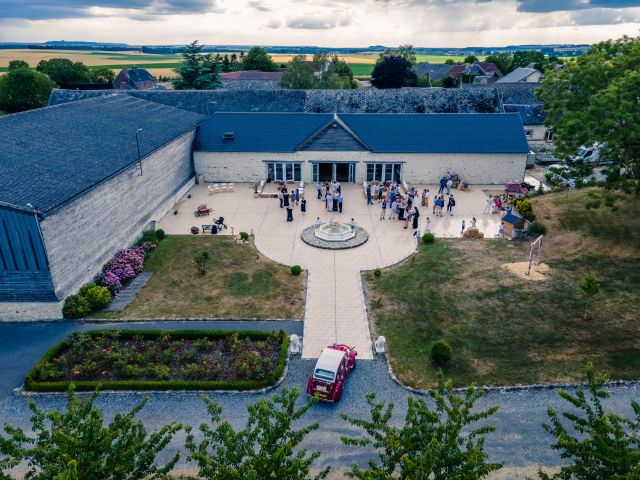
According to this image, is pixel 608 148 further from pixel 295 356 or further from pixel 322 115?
pixel 322 115

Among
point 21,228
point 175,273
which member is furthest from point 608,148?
point 21,228

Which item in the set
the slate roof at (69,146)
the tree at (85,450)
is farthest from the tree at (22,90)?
the tree at (85,450)

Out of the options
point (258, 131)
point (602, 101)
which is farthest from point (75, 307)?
point (602, 101)

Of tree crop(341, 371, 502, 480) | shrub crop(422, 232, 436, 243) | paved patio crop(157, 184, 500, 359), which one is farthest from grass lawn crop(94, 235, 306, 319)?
tree crop(341, 371, 502, 480)

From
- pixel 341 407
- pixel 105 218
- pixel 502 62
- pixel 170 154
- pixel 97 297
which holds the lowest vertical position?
pixel 341 407

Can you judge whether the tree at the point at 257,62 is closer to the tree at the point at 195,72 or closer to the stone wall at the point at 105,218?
the tree at the point at 195,72

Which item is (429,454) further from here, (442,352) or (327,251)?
(327,251)
